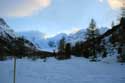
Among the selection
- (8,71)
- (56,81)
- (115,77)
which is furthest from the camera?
(8,71)

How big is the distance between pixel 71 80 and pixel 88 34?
55.0 metres

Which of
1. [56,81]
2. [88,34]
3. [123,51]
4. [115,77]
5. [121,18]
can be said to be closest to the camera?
[56,81]

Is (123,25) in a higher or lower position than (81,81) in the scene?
higher

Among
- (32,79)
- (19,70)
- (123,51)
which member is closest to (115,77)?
(32,79)

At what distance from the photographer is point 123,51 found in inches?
1836

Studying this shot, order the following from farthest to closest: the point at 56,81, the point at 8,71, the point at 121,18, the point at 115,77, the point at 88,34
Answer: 1. the point at 88,34
2. the point at 121,18
3. the point at 8,71
4. the point at 115,77
5. the point at 56,81

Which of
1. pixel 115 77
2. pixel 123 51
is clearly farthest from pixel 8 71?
pixel 123 51

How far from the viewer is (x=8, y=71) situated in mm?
24734

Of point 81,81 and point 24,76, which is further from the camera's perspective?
point 24,76

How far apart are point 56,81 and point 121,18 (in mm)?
32912

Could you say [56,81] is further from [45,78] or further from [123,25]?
[123,25]

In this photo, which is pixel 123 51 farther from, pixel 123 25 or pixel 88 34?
pixel 88 34

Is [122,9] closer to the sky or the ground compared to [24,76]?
closer to the sky

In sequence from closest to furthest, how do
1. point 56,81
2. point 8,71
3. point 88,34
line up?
point 56,81, point 8,71, point 88,34
